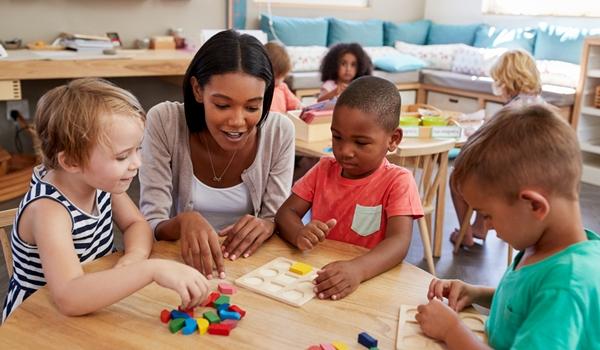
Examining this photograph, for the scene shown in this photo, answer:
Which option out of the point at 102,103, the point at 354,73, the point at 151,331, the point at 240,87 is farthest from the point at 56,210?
the point at 354,73

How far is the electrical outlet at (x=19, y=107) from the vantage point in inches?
179

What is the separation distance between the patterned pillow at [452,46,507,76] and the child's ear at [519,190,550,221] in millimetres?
5615

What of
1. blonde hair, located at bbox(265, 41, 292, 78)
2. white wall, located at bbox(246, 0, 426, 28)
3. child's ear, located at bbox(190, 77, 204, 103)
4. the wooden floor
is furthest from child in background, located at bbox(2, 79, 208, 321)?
white wall, located at bbox(246, 0, 426, 28)

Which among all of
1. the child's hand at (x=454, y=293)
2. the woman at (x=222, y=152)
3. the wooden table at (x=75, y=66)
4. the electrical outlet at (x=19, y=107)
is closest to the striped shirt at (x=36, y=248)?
the woman at (x=222, y=152)

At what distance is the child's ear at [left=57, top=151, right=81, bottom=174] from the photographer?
1.18 m

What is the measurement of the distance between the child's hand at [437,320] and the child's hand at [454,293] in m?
0.12

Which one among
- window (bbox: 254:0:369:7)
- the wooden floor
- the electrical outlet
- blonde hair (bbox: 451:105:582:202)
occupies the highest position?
window (bbox: 254:0:369:7)

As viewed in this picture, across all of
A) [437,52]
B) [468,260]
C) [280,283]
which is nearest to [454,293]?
[280,283]

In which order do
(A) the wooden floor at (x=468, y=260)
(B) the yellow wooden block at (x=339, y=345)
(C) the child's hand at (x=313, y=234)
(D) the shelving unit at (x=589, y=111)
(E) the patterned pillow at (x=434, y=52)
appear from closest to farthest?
(B) the yellow wooden block at (x=339, y=345)
(C) the child's hand at (x=313, y=234)
(A) the wooden floor at (x=468, y=260)
(D) the shelving unit at (x=589, y=111)
(E) the patterned pillow at (x=434, y=52)

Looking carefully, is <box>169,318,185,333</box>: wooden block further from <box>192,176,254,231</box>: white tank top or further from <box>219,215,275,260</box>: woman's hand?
<box>192,176,254,231</box>: white tank top

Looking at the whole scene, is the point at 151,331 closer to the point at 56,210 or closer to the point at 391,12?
the point at 56,210

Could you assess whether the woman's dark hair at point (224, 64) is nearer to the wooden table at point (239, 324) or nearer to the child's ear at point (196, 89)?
the child's ear at point (196, 89)

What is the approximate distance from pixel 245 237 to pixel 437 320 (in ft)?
1.77

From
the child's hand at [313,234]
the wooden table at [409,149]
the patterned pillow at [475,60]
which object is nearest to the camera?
the child's hand at [313,234]
